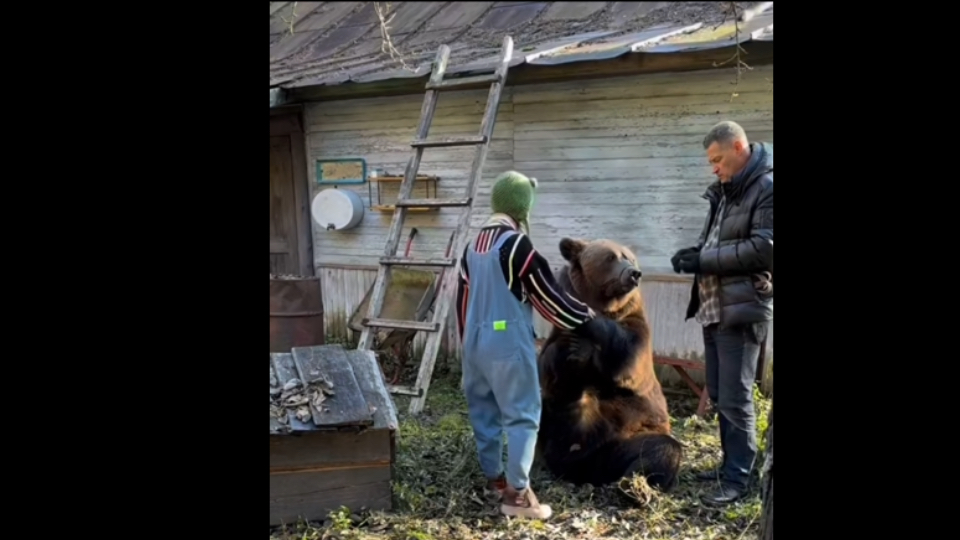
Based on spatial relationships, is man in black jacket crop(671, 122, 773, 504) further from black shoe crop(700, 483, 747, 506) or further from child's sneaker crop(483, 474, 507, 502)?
child's sneaker crop(483, 474, 507, 502)

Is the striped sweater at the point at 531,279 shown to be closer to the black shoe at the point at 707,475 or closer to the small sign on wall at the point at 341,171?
the black shoe at the point at 707,475

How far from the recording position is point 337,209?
822cm

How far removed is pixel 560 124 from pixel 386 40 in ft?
5.94

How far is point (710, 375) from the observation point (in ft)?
14.8

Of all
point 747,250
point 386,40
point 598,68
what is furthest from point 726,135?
point 386,40

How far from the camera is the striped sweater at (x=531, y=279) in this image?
369 centimetres

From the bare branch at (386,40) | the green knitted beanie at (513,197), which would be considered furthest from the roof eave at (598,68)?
the green knitted beanie at (513,197)

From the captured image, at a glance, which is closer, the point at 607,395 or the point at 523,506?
the point at 523,506

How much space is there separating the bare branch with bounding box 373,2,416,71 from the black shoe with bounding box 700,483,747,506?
4.04 meters

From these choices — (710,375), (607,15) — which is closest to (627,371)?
(710,375)

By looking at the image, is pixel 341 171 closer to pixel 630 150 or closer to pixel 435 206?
pixel 435 206

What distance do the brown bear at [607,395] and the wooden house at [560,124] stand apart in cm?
210
